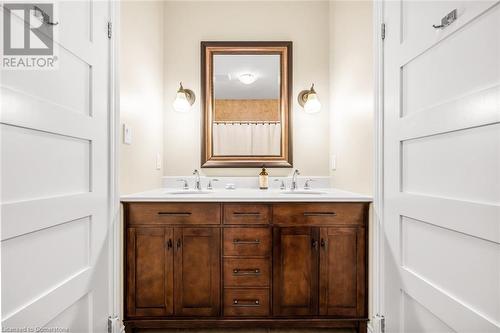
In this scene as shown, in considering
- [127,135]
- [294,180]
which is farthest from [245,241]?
[127,135]

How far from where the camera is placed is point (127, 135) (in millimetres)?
1692

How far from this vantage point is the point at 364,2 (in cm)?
173

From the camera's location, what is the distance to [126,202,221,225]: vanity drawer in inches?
66.6

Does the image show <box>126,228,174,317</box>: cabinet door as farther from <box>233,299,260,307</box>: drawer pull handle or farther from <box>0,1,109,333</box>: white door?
<box>233,299,260,307</box>: drawer pull handle

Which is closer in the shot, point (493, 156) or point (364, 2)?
point (493, 156)

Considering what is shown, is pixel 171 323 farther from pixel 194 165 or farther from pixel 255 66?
pixel 255 66

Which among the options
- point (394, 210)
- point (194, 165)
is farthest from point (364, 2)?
point (194, 165)

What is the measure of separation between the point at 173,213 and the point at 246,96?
1137 millimetres

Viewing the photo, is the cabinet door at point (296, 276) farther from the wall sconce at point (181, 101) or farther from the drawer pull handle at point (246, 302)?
the wall sconce at point (181, 101)

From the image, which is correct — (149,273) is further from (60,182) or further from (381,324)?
(381,324)

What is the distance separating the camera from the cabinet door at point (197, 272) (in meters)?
1.69

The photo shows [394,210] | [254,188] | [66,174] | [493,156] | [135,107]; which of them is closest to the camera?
[493,156]

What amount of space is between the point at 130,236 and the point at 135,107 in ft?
2.60

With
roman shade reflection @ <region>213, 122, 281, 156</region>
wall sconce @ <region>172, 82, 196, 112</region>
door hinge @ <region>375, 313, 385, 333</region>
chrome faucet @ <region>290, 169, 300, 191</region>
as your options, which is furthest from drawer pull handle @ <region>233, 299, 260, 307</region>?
wall sconce @ <region>172, 82, 196, 112</region>
